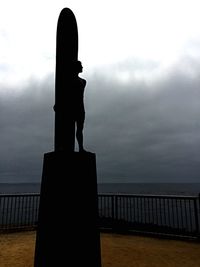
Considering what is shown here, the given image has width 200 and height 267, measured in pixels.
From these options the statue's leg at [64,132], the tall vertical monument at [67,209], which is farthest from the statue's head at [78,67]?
the tall vertical monument at [67,209]

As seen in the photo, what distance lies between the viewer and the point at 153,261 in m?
6.71

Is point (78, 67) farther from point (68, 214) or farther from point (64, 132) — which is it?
point (68, 214)

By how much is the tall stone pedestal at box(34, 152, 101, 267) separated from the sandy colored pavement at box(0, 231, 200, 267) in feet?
5.43

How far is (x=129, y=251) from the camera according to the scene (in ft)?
24.9

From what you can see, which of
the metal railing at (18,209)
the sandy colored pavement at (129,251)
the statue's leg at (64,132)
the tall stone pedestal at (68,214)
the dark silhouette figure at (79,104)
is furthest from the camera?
the metal railing at (18,209)

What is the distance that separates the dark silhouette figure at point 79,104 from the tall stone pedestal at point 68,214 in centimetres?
90

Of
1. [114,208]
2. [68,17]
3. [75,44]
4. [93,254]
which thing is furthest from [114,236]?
[68,17]

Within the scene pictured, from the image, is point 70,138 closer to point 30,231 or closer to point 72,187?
point 72,187

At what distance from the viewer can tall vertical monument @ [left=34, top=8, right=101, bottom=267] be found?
192 inches

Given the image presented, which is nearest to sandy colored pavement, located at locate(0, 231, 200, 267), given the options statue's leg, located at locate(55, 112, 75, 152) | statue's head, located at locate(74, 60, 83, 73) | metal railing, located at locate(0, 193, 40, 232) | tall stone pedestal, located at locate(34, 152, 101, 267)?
metal railing, located at locate(0, 193, 40, 232)

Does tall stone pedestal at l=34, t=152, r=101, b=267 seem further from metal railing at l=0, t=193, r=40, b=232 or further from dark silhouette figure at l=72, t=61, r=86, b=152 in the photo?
metal railing at l=0, t=193, r=40, b=232

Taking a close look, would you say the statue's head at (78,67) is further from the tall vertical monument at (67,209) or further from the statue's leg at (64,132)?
the tall vertical monument at (67,209)

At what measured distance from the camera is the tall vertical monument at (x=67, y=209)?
16.0ft

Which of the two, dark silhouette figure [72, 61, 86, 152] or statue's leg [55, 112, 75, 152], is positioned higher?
dark silhouette figure [72, 61, 86, 152]
